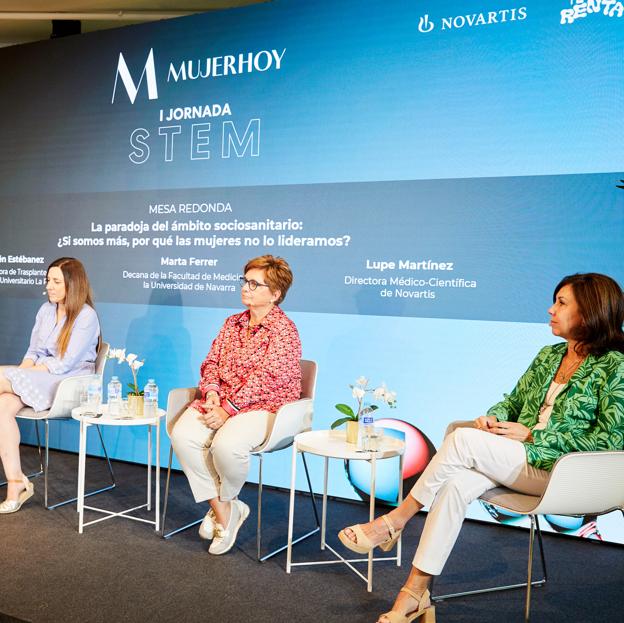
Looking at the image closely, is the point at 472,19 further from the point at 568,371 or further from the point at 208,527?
the point at 208,527

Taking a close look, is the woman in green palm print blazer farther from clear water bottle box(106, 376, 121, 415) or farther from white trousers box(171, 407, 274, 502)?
clear water bottle box(106, 376, 121, 415)

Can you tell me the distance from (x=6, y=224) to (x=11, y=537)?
116 inches

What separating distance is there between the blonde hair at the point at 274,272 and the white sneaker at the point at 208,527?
109 cm

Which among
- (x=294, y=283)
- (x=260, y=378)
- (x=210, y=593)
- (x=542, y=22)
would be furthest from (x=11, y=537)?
(x=542, y=22)

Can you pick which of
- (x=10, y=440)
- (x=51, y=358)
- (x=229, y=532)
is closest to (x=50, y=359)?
(x=51, y=358)

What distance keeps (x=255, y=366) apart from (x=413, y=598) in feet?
4.54

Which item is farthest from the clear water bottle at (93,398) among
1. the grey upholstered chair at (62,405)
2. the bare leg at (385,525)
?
the bare leg at (385,525)

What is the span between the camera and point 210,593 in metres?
2.92

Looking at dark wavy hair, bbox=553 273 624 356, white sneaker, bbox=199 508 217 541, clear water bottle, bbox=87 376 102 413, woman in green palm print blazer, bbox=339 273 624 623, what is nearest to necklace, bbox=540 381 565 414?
woman in green palm print blazer, bbox=339 273 624 623

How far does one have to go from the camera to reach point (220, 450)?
131 inches

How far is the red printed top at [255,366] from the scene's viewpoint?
3.54 meters

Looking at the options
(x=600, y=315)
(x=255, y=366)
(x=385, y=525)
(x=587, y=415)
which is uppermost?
(x=600, y=315)

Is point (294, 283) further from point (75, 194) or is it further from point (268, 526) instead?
point (75, 194)

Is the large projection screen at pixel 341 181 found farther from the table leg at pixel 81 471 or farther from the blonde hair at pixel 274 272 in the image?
the table leg at pixel 81 471
